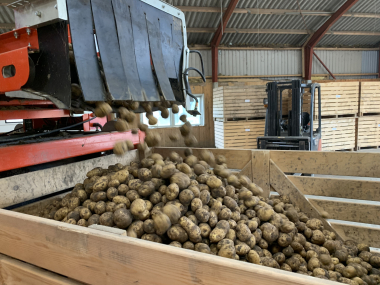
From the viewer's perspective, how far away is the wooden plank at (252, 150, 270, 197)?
306cm

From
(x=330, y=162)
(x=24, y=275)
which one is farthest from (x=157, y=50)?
(x=330, y=162)

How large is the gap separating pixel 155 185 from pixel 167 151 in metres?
1.25

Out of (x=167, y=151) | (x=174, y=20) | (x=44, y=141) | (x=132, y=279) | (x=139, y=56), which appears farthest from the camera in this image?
(x=167, y=151)

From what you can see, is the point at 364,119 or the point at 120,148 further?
the point at 364,119

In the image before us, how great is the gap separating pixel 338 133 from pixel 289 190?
314 inches

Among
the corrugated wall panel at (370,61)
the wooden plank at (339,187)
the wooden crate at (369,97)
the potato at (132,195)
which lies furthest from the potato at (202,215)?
the corrugated wall panel at (370,61)

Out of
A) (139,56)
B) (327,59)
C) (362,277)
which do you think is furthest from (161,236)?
(327,59)

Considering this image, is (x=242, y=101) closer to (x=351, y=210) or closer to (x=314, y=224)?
(x=351, y=210)

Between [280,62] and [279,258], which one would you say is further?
[280,62]

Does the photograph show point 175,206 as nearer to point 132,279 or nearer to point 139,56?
point 132,279

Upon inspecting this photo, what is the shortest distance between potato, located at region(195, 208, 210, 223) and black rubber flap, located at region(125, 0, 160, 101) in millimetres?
1043

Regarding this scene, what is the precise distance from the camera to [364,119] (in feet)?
32.6

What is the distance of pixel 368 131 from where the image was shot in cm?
1005

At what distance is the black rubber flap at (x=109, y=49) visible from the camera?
2.03 m
